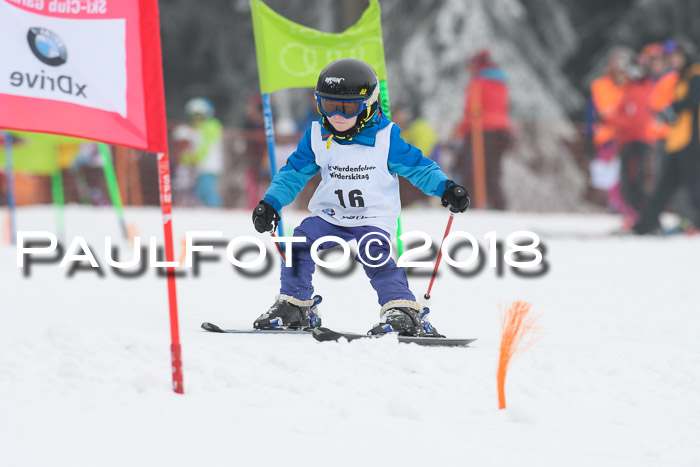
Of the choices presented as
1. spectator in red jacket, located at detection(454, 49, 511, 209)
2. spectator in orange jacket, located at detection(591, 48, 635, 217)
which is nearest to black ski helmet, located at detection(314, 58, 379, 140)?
spectator in orange jacket, located at detection(591, 48, 635, 217)

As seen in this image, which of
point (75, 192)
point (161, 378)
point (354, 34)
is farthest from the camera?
point (75, 192)

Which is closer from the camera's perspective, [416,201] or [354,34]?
[354,34]

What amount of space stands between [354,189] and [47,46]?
5.22 ft

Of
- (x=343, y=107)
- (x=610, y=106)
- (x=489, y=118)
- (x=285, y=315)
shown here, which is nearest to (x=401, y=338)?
(x=285, y=315)

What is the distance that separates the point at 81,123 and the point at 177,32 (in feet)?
60.4

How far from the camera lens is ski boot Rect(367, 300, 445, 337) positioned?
15.2 ft

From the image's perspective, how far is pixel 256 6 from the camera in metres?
6.21

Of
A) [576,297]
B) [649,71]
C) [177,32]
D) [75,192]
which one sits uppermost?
[177,32]

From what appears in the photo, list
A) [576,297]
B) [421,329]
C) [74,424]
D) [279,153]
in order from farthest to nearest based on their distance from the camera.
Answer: [279,153], [576,297], [421,329], [74,424]

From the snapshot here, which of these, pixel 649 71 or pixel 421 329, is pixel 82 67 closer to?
pixel 421 329

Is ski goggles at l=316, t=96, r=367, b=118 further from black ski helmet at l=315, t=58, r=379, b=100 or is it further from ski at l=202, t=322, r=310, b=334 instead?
ski at l=202, t=322, r=310, b=334

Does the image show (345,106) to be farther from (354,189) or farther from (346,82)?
(354,189)

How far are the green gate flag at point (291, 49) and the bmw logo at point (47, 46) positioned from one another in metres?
2.52

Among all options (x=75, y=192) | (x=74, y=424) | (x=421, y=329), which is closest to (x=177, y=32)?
(x=75, y=192)
